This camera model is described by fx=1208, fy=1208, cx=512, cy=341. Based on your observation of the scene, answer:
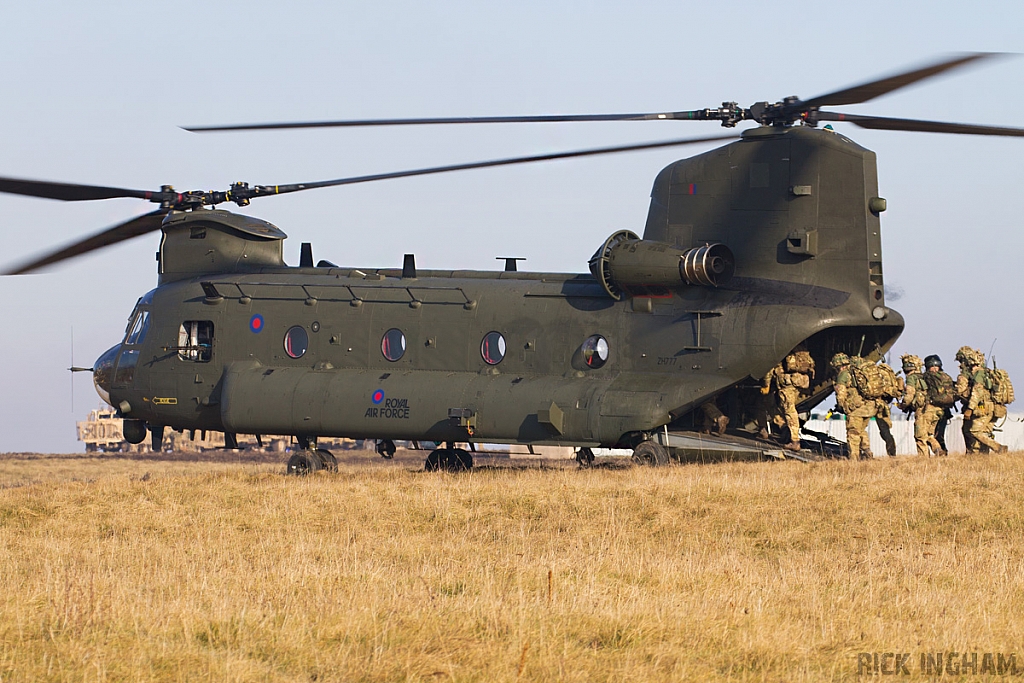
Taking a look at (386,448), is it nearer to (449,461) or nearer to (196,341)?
(449,461)

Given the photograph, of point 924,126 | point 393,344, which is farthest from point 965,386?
point 393,344

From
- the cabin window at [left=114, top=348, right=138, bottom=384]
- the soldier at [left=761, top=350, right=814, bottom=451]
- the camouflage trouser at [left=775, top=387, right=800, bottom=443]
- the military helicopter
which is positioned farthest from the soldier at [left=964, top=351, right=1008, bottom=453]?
the cabin window at [left=114, top=348, right=138, bottom=384]

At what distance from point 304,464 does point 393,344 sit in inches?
111

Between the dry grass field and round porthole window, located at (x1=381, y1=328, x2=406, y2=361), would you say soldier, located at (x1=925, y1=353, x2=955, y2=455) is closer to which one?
the dry grass field

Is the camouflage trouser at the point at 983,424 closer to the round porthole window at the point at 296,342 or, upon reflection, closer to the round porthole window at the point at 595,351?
the round porthole window at the point at 595,351

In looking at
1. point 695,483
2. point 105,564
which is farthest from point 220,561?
point 695,483

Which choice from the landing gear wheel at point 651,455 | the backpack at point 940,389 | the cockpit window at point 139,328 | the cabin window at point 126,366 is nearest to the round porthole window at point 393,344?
the landing gear wheel at point 651,455

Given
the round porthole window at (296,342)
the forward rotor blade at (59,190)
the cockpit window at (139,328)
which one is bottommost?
the round porthole window at (296,342)

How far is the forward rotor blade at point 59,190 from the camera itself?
2070cm

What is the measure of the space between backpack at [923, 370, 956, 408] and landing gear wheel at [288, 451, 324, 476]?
1115cm

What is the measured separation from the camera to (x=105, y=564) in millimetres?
12578

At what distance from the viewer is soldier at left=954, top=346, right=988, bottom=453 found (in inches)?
834

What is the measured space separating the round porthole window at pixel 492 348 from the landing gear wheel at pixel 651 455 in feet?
10.4

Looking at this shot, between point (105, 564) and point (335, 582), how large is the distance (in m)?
3.07
